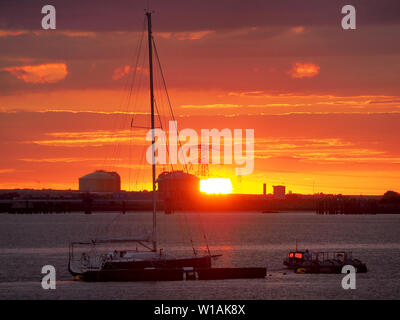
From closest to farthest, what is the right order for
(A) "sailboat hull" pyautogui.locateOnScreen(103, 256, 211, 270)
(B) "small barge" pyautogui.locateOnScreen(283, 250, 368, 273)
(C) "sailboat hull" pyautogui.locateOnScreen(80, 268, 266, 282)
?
1. (C) "sailboat hull" pyautogui.locateOnScreen(80, 268, 266, 282)
2. (A) "sailboat hull" pyautogui.locateOnScreen(103, 256, 211, 270)
3. (B) "small barge" pyautogui.locateOnScreen(283, 250, 368, 273)

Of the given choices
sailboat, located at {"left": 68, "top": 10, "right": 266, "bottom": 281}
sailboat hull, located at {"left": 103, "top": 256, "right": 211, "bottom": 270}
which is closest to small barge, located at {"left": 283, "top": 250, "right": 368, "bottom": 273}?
sailboat, located at {"left": 68, "top": 10, "right": 266, "bottom": 281}

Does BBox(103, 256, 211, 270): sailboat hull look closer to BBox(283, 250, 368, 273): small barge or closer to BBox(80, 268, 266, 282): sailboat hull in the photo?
BBox(80, 268, 266, 282): sailboat hull

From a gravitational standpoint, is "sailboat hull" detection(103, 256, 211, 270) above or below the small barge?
above

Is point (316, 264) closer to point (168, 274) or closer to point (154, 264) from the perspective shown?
point (168, 274)

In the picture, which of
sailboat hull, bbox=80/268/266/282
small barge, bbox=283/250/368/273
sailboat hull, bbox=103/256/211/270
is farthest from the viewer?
small barge, bbox=283/250/368/273

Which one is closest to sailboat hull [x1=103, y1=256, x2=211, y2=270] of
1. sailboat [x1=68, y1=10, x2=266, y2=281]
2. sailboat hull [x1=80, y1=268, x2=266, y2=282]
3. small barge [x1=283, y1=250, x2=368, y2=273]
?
sailboat [x1=68, y1=10, x2=266, y2=281]

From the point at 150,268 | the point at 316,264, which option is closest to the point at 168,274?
the point at 150,268

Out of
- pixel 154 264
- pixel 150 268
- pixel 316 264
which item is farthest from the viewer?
pixel 316 264

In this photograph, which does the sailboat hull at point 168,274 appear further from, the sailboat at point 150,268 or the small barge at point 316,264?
the small barge at point 316,264

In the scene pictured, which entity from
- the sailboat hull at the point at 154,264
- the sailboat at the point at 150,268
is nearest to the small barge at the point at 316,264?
the sailboat at the point at 150,268

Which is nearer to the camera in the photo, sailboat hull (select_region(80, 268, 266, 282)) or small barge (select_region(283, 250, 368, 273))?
sailboat hull (select_region(80, 268, 266, 282))
